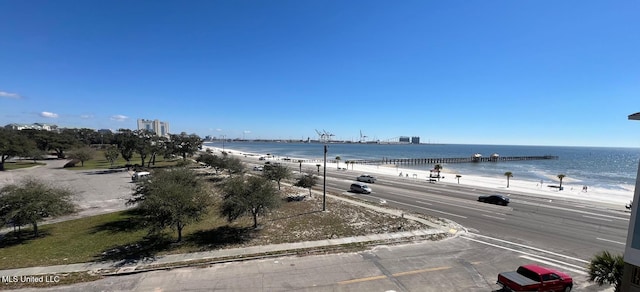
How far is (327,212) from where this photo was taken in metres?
26.7

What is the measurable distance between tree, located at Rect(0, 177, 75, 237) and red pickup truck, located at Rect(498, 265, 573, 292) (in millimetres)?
28990

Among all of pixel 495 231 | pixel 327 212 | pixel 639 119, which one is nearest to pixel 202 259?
pixel 327 212

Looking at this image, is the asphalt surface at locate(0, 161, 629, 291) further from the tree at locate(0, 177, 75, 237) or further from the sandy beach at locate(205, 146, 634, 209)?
the sandy beach at locate(205, 146, 634, 209)

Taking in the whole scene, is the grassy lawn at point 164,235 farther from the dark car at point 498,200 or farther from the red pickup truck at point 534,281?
the dark car at point 498,200

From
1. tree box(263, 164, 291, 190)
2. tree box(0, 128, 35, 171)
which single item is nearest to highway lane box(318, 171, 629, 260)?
tree box(263, 164, 291, 190)

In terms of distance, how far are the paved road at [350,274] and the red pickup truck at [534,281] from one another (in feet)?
3.32

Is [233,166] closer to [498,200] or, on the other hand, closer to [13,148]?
[498,200]

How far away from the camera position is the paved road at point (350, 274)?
509 inches

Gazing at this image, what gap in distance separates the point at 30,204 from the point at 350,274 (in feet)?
73.5

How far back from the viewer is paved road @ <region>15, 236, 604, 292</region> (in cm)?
1293

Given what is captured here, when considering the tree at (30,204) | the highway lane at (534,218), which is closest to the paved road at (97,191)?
the tree at (30,204)

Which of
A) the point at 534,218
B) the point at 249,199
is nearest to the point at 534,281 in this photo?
the point at 249,199

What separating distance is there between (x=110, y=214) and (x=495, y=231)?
34.5 metres

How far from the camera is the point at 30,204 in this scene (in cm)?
1923
